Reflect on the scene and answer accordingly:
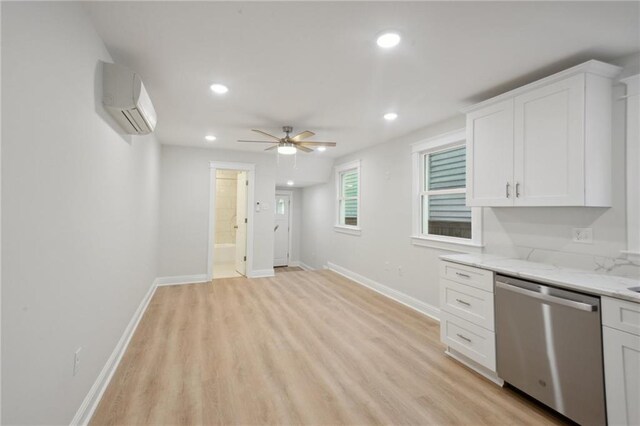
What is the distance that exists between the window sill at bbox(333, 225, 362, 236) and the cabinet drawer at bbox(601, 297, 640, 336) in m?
3.97

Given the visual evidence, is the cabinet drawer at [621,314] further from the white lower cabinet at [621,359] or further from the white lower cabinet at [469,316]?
the white lower cabinet at [469,316]

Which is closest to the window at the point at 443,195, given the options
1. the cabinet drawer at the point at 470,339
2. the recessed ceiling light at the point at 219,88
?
the cabinet drawer at the point at 470,339

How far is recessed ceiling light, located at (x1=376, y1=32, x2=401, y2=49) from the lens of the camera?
6.28 feet

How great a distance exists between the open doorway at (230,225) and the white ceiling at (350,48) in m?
2.84

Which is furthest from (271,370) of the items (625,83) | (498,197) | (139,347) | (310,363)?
(625,83)

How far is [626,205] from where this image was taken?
2078 millimetres

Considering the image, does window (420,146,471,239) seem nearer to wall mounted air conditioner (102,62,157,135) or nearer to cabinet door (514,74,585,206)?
cabinet door (514,74,585,206)

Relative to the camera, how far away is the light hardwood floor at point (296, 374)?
2.00 m

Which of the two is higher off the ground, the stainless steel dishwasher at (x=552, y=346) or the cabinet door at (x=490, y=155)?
the cabinet door at (x=490, y=155)

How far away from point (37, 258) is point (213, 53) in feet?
5.59

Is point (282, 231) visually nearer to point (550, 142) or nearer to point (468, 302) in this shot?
point (468, 302)

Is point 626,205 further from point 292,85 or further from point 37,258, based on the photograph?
point 37,258

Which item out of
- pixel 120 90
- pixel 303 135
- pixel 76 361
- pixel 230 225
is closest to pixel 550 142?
pixel 303 135

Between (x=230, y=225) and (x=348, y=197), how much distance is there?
12.4ft
